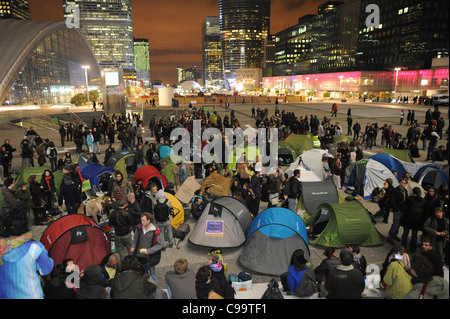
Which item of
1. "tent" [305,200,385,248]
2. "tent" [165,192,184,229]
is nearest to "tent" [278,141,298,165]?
"tent" [305,200,385,248]

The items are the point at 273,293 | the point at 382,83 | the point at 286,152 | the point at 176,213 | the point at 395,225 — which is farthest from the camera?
the point at 382,83

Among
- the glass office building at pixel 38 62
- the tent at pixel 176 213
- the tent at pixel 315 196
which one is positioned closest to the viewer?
the tent at pixel 176 213

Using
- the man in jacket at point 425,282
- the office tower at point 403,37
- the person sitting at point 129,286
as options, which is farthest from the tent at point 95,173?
the office tower at point 403,37

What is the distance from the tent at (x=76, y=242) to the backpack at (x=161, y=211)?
1.23 meters

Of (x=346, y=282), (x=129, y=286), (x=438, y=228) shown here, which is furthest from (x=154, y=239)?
(x=438, y=228)

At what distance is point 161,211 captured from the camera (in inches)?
277

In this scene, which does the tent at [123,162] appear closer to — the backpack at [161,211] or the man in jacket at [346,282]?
the backpack at [161,211]

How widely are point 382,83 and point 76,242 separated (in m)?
82.8

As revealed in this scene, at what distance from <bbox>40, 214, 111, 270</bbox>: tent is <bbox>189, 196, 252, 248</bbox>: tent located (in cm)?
225

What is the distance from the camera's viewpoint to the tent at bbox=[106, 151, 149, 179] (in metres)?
12.2

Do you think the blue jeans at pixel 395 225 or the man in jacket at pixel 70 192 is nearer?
the blue jeans at pixel 395 225

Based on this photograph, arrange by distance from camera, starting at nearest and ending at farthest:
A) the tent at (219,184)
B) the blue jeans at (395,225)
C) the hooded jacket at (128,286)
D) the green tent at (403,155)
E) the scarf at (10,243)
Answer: the hooded jacket at (128,286) → the scarf at (10,243) → the blue jeans at (395,225) → the tent at (219,184) → the green tent at (403,155)

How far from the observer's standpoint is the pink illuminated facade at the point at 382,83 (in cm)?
6400

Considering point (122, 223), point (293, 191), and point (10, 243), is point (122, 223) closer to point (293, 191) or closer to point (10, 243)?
point (10, 243)
